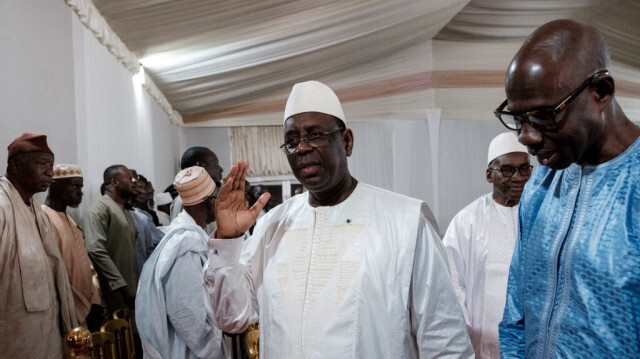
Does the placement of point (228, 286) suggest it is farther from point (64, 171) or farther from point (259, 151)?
point (259, 151)

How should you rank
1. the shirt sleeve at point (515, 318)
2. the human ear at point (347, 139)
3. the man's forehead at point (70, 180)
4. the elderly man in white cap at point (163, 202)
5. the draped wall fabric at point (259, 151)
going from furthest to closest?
the draped wall fabric at point (259, 151), the elderly man in white cap at point (163, 202), the man's forehead at point (70, 180), the human ear at point (347, 139), the shirt sleeve at point (515, 318)

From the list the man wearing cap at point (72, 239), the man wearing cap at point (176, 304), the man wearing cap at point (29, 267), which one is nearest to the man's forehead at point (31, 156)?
the man wearing cap at point (29, 267)

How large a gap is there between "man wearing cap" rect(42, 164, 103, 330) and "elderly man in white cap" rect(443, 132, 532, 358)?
2.30 meters

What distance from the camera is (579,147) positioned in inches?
43.6

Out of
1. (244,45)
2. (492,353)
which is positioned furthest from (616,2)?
(492,353)

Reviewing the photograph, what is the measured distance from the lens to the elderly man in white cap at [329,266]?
1.54 meters

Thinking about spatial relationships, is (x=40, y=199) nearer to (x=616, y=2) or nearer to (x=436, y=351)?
(x=436, y=351)

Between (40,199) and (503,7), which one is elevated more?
(503,7)

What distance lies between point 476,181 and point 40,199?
7.80 meters

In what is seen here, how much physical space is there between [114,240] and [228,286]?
2734 mm

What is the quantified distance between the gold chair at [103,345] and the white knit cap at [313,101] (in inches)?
56.6

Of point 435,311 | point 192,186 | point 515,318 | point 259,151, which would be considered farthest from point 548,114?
point 259,151

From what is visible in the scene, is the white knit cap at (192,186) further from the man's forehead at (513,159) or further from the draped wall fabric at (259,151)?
the draped wall fabric at (259,151)

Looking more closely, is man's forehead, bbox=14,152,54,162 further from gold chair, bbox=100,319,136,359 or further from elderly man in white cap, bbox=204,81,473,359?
elderly man in white cap, bbox=204,81,473,359
